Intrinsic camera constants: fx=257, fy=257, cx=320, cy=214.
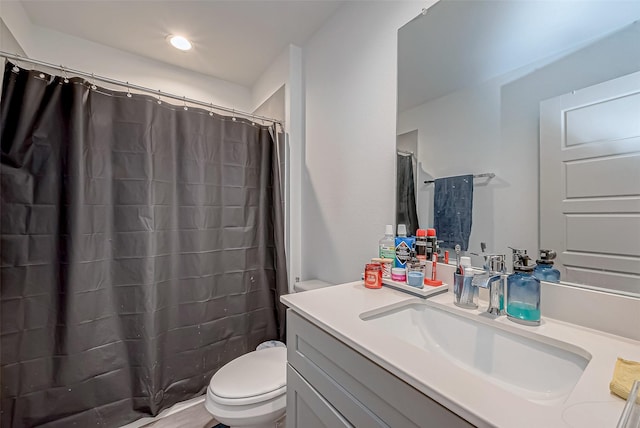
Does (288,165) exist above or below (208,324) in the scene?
above

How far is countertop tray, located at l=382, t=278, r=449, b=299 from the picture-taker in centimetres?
88

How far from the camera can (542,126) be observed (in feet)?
2.52

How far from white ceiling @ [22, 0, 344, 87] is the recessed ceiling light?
42mm

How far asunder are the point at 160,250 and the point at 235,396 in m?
0.88

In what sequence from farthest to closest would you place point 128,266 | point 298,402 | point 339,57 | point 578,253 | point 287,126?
point 287,126 → point 339,57 → point 128,266 → point 298,402 → point 578,253

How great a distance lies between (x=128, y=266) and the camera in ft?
4.46

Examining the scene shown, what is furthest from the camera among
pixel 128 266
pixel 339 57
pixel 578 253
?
pixel 339 57

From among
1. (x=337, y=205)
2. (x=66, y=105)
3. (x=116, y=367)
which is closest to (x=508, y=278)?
(x=337, y=205)

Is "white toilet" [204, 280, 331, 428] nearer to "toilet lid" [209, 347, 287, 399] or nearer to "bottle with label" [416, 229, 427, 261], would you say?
"toilet lid" [209, 347, 287, 399]

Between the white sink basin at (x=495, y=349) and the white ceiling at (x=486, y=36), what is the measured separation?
814 millimetres

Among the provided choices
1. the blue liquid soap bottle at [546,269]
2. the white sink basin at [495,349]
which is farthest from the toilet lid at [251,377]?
the blue liquid soap bottle at [546,269]

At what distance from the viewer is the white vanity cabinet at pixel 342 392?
47cm

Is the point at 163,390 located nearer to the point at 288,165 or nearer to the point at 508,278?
the point at 288,165

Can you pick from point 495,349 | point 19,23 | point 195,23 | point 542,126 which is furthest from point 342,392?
point 19,23
